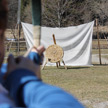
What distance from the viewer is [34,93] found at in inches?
22.5

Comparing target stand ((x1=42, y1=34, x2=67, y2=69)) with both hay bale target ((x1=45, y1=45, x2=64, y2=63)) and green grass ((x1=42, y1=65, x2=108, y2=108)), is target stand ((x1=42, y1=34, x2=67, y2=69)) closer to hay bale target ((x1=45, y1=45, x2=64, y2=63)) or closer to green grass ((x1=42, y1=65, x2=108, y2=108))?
hay bale target ((x1=45, y1=45, x2=64, y2=63))

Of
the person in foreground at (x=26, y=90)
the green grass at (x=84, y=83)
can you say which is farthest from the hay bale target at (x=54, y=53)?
the person in foreground at (x=26, y=90)

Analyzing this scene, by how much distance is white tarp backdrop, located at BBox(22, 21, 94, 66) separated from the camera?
10062 mm

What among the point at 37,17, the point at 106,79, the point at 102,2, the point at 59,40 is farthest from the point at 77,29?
the point at 102,2

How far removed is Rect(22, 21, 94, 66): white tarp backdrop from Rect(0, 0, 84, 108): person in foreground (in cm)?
934

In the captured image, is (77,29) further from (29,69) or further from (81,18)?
(81,18)

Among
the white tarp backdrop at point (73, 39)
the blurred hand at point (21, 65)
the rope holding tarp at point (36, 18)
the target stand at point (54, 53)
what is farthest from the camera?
the white tarp backdrop at point (73, 39)

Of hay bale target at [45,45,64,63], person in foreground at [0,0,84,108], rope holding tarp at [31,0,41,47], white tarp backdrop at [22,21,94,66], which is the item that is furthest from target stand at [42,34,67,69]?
person in foreground at [0,0,84,108]

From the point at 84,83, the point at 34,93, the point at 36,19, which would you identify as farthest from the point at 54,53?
the point at 34,93

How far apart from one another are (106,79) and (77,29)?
335 centimetres

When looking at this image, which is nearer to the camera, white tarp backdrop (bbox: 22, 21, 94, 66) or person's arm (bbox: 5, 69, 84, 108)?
person's arm (bbox: 5, 69, 84, 108)

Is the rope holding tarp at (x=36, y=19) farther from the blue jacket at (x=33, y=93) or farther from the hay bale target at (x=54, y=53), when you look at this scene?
the hay bale target at (x=54, y=53)

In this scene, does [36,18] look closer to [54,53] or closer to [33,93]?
→ [33,93]

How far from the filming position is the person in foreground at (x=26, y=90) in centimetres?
53
